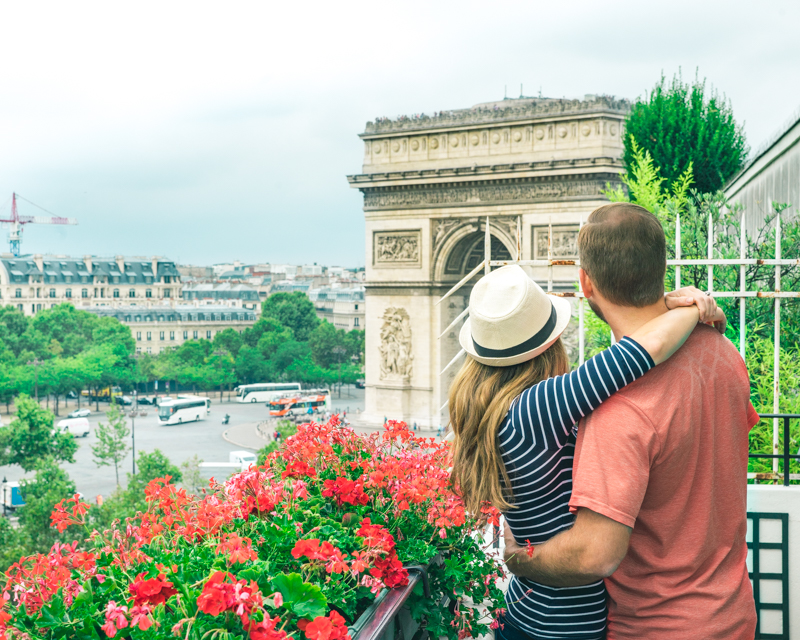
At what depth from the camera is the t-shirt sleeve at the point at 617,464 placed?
4.65ft

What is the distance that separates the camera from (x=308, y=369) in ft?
185

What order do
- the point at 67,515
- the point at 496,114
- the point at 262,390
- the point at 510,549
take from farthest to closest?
the point at 262,390
the point at 496,114
the point at 67,515
the point at 510,549

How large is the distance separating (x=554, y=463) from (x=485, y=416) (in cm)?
16

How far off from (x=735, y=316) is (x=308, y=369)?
51.9 m

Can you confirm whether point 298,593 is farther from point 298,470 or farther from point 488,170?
point 488,170

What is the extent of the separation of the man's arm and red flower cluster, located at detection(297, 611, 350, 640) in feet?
1.36

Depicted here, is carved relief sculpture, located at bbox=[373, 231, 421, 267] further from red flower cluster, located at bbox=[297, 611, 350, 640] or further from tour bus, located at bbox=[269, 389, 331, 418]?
tour bus, located at bbox=[269, 389, 331, 418]

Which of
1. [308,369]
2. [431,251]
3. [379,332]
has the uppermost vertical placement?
[431,251]

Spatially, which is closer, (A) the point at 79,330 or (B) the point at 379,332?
(B) the point at 379,332

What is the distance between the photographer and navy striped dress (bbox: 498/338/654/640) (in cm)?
147

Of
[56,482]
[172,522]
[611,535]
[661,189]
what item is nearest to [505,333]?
[611,535]

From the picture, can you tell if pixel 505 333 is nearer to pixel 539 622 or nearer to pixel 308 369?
pixel 539 622

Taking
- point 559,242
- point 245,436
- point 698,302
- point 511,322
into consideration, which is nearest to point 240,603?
point 511,322

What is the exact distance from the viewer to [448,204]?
17.5 m
